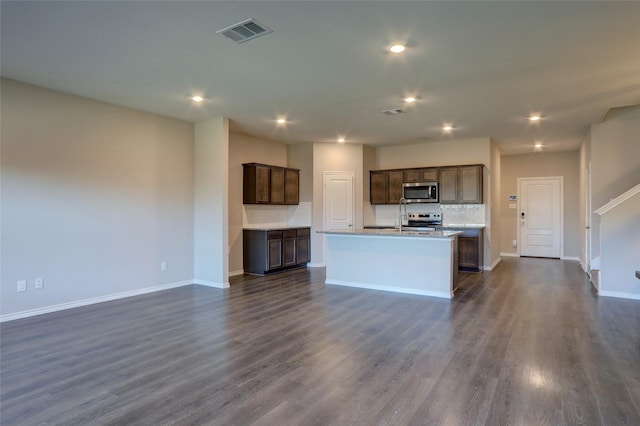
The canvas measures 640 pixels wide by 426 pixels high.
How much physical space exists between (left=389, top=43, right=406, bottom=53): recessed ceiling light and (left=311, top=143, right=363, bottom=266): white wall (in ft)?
14.9

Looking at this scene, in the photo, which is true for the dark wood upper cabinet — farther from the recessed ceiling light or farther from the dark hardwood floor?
the recessed ceiling light

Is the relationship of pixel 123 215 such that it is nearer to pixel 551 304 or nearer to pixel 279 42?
pixel 279 42

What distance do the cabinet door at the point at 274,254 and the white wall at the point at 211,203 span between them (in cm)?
113

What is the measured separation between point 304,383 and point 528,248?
8.95m

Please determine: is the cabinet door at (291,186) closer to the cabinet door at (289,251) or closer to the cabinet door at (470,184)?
the cabinet door at (289,251)

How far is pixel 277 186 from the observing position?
757cm

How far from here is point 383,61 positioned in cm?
372

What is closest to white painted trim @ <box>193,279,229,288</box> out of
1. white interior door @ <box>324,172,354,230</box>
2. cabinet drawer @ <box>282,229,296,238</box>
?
cabinet drawer @ <box>282,229,296,238</box>

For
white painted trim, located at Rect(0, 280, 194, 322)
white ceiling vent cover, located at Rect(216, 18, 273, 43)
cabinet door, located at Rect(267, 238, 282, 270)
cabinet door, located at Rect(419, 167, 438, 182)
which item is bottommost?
white painted trim, located at Rect(0, 280, 194, 322)

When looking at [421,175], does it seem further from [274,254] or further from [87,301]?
[87,301]

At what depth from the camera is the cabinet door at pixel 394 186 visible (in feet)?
27.0

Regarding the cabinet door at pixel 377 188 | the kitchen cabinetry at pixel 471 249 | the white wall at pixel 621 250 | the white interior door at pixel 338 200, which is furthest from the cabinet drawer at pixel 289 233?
the white wall at pixel 621 250

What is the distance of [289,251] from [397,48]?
15.8 feet

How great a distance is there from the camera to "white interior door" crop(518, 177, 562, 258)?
9.30m
